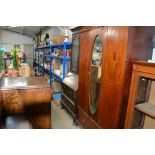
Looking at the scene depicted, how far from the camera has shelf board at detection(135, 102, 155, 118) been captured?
1378 millimetres

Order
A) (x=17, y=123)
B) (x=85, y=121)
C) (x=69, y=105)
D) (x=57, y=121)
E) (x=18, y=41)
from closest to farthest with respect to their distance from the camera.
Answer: (x=17, y=123) → (x=85, y=121) → (x=57, y=121) → (x=69, y=105) → (x=18, y=41)

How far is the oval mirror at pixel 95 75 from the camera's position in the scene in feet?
6.46

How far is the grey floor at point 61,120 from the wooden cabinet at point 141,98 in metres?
1.33

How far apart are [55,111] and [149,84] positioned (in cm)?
234

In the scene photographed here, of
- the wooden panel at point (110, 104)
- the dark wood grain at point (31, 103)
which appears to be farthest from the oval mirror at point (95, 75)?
the dark wood grain at point (31, 103)

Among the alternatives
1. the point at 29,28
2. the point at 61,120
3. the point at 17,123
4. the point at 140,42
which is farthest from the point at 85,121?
the point at 29,28

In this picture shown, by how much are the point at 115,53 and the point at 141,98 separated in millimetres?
563

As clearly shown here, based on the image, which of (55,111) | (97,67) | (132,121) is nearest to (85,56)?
(97,67)

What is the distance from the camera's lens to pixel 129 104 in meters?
1.46

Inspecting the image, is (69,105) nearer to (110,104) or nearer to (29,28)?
(110,104)

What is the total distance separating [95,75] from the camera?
208 centimetres
